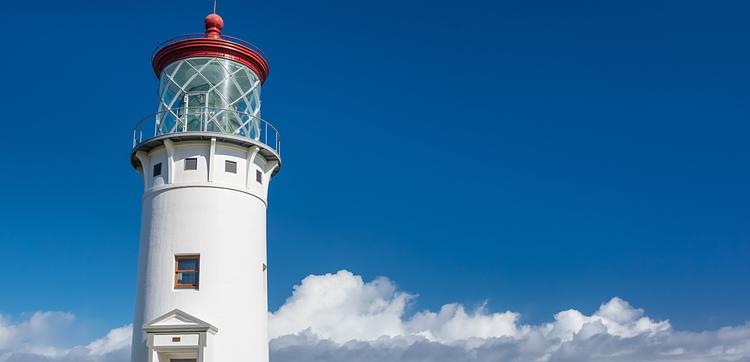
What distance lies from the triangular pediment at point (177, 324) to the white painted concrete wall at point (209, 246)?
381 mm

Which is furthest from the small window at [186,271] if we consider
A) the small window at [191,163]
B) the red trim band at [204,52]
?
the red trim band at [204,52]

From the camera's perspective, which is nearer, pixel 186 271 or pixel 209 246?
pixel 186 271

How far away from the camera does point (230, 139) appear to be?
→ 2766 cm

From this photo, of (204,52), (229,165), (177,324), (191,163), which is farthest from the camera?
(204,52)

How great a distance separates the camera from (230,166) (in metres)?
28.0

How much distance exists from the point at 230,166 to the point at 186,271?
12.2 ft

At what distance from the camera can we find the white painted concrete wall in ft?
86.7

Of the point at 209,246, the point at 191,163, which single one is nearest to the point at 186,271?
the point at 209,246

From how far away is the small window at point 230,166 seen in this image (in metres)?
27.9

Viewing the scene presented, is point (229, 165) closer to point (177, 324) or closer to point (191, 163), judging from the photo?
point (191, 163)

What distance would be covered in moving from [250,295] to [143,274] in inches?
136

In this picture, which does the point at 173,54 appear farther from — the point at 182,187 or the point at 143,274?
the point at 143,274

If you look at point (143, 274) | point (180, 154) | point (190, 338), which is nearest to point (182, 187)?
point (180, 154)

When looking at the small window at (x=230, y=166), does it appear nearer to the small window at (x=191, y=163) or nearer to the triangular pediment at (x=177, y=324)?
the small window at (x=191, y=163)
